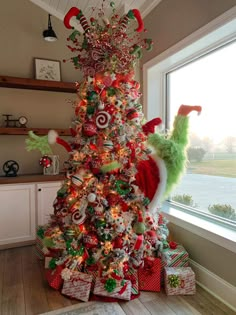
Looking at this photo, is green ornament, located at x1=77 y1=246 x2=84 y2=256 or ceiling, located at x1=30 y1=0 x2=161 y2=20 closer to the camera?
green ornament, located at x1=77 y1=246 x2=84 y2=256

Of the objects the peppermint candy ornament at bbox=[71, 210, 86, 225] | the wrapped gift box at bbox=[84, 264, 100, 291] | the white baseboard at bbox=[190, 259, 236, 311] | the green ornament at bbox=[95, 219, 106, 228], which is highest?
the peppermint candy ornament at bbox=[71, 210, 86, 225]

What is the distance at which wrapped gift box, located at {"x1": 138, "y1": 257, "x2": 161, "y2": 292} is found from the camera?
1.98 meters

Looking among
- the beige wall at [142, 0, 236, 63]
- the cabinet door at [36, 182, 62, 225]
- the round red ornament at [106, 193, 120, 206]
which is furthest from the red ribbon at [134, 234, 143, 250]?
the beige wall at [142, 0, 236, 63]

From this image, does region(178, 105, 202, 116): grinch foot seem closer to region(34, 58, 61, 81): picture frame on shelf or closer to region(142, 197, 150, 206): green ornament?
region(142, 197, 150, 206): green ornament

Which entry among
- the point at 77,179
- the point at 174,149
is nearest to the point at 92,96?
the point at 77,179

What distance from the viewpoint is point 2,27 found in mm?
3088

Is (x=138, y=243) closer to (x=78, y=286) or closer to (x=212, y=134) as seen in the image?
(x=78, y=286)

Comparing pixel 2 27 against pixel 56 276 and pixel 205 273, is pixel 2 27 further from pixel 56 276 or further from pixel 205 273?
pixel 205 273

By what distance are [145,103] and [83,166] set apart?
137cm

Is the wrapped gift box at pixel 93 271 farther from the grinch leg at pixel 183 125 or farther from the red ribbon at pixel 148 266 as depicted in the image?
the grinch leg at pixel 183 125

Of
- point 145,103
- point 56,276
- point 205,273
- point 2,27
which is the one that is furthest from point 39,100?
point 205,273

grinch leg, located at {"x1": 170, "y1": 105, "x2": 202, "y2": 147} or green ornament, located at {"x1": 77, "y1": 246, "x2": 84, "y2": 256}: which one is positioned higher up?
grinch leg, located at {"x1": 170, "y1": 105, "x2": 202, "y2": 147}

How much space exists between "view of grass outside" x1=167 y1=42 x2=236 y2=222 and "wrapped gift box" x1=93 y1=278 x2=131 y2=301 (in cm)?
101

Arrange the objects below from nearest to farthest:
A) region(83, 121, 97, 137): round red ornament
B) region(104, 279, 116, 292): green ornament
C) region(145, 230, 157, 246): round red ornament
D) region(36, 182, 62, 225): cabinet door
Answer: region(104, 279, 116, 292): green ornament, region(83, 121, 97, 137): round red ornament, region(145, 230, 157, 246): round red ornament, region(36, 182, 62, 225): cabinet door
